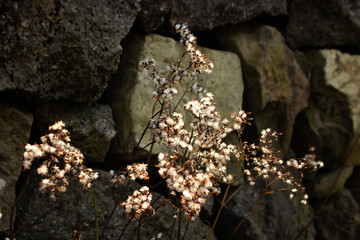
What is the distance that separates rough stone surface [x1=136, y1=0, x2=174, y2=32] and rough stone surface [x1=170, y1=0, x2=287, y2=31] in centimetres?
8

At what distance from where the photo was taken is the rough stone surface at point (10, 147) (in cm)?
164

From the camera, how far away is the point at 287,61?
275cm

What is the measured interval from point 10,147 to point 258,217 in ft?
5.45

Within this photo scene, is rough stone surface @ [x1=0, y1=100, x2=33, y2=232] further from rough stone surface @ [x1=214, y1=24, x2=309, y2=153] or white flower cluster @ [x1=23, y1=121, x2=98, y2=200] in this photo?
rough stone surface @ [x1=214, y1=24, x2=309, y2=153]

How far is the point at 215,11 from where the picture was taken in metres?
2.32

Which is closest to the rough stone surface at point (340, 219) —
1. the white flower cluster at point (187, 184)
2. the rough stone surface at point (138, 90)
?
the rough stone surface at point (138, 90)

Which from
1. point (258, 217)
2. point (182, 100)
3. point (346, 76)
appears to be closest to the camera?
point (182, 100)

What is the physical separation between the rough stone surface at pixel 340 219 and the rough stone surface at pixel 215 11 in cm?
167

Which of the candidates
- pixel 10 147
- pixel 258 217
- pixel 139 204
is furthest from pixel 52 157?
pixel 258 217

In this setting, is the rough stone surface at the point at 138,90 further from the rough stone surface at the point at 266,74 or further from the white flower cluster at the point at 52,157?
the white flower cluster at the point at 52,157

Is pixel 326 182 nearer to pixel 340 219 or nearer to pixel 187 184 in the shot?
pixel 340 219

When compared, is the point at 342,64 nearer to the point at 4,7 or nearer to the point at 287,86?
the point at 287,86

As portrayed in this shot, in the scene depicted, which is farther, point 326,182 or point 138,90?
point 326,182

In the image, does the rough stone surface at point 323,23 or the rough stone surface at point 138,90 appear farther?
the rough stone surface at point 323,23
